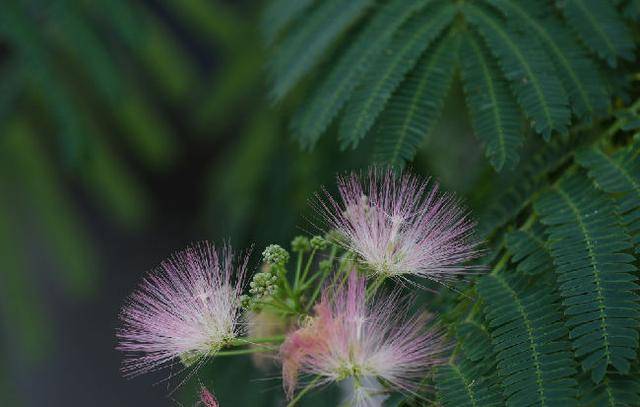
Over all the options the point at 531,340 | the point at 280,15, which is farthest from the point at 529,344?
the point at 280,15

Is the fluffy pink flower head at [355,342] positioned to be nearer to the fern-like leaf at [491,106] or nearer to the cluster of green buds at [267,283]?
the cluster of green buds at [267,283]

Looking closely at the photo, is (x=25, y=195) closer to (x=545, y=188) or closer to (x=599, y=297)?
(x=545, y=188)

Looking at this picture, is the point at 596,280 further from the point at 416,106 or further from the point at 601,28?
the point at 601,28

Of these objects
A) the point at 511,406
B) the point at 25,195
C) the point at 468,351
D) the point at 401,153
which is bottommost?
the point at 511,406

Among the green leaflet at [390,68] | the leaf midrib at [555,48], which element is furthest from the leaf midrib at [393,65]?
the leaf midrib at [555,48]

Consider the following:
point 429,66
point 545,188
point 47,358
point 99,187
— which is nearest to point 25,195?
point 99,187

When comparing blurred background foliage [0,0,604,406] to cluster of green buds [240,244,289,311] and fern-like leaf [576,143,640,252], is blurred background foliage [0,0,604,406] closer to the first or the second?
fern-like leaf [576,143,640,252]
